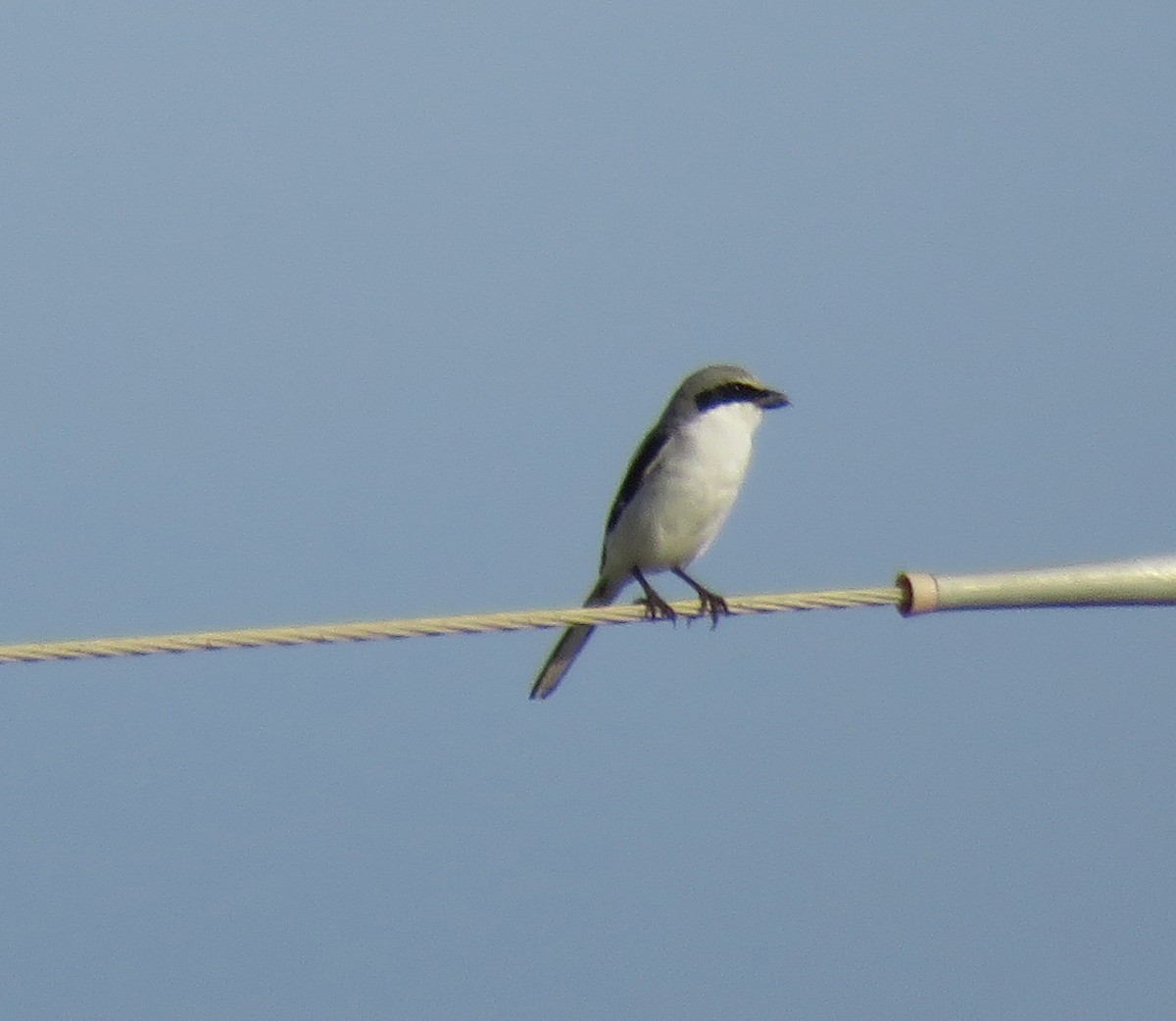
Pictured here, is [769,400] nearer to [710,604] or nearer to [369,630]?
[710,604]

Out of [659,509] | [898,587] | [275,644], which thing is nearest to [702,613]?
[659,509]

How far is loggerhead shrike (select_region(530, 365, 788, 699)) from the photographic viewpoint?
7246mm

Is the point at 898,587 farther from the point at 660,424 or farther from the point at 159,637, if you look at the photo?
the point at 660,424

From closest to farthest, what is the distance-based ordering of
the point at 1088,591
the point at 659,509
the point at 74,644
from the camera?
the point at 74,644, the point at 1088,591, the point at 659,509

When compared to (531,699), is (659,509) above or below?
above

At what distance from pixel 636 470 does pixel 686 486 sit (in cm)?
37

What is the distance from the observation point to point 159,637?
4.55 meters

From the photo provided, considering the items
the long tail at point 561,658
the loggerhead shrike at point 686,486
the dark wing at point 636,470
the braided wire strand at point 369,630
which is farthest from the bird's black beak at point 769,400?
the braided wire strand at point 369,630

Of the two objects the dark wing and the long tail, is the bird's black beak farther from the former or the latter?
the long tail

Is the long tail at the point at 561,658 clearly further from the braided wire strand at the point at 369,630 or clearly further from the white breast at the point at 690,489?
the braided wire strand at the point at 369,630

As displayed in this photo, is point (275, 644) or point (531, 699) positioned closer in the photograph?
point (275, 644)

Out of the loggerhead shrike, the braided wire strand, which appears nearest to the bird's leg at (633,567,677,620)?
the loggerhead shrike

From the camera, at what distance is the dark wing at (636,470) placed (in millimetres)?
7461

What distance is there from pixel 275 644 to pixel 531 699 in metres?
2.85
